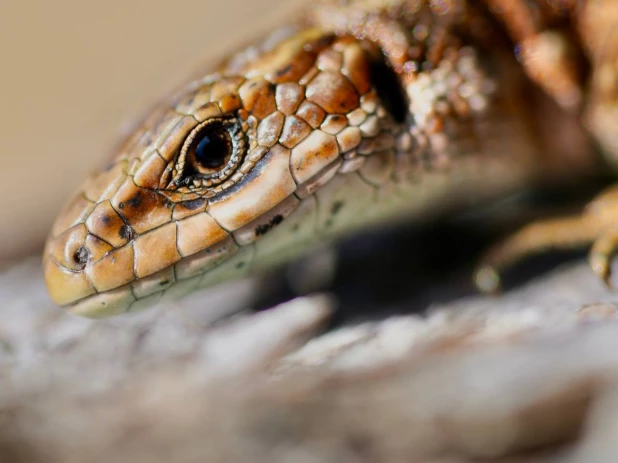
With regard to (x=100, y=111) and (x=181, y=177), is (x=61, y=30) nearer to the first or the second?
(x=100, y=111)

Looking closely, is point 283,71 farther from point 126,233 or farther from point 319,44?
point 126,233

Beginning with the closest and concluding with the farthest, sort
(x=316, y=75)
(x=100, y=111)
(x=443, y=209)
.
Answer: (x=316, y=75)
(x=443, y=209)
(x=100, y=111)

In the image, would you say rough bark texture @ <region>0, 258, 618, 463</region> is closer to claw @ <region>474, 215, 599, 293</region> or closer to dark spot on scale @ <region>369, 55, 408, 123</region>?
claw @ <region>474, 215, 599, 293</region>

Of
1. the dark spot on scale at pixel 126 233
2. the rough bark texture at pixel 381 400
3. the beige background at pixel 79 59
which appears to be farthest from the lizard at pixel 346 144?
the beige background at pixel 79 59

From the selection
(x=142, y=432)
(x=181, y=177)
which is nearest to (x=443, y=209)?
(x=181, y=177)

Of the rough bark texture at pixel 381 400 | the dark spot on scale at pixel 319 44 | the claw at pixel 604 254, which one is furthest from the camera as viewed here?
the dark spot on scale at pixel 319 44

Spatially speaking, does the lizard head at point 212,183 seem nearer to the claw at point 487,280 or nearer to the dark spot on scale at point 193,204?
the dark spot on scale at point 193,204
